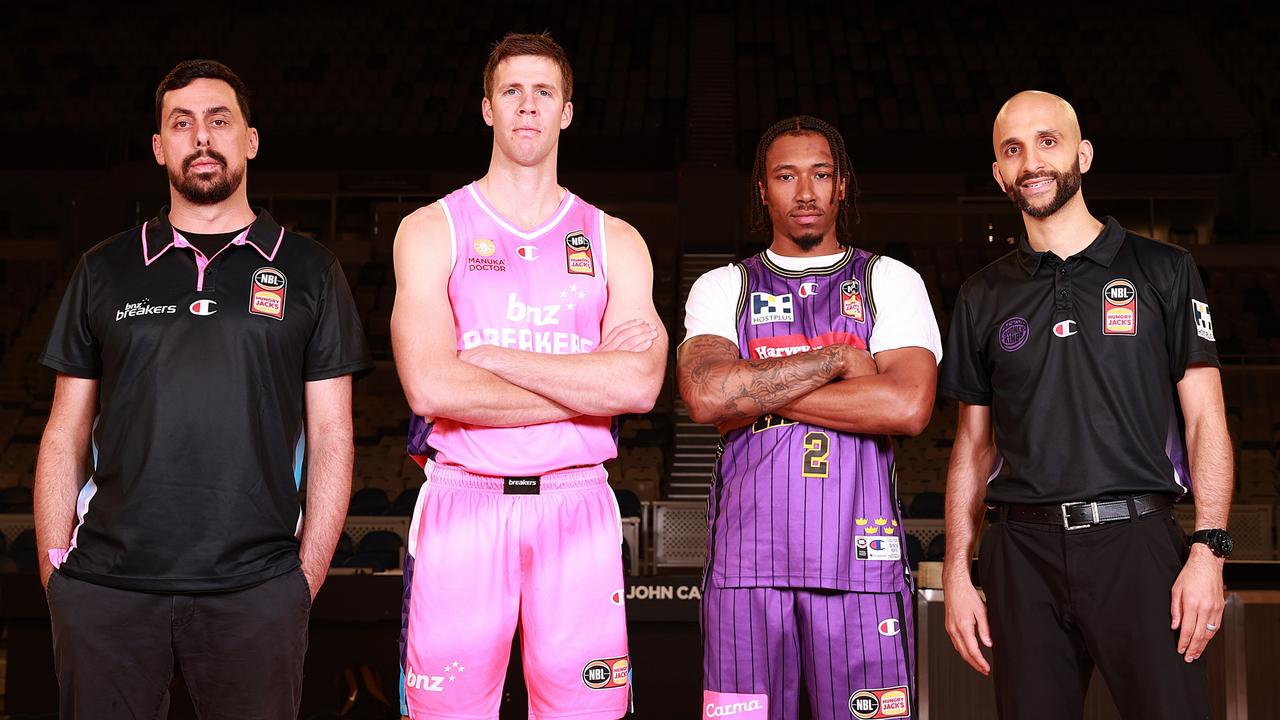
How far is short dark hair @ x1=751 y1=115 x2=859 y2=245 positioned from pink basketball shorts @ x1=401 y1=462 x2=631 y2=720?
115 centimetres

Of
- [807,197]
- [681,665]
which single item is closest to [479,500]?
[807,197]

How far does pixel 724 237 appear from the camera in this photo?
15922mm

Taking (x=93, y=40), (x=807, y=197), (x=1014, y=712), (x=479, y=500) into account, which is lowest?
(x=1014, y=712)

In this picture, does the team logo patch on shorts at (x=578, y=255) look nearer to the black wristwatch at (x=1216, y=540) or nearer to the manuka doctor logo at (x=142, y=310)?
the manuka doctor logo at (x=142, y=310)

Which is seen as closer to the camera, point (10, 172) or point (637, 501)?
point (637, 501)

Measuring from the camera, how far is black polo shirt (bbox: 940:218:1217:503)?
285 centimetres

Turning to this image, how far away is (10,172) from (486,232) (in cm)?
1740

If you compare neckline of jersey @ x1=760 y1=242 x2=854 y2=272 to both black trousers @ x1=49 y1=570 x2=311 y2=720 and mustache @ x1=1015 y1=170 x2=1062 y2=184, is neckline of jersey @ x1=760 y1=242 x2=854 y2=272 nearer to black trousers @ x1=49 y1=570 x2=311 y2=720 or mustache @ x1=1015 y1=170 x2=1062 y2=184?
mustache @ x1=1015 y1=170 x2=1062 y2=184

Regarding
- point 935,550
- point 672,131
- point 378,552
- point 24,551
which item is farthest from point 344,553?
point 672,131

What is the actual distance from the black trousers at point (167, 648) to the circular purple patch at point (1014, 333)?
190 centimetres

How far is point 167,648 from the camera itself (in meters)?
2.54

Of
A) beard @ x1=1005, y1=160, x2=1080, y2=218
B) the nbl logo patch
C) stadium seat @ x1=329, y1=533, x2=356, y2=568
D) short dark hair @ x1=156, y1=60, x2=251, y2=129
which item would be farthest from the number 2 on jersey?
stadium seat @ x1=329, y1=533, x2=356, y2=568

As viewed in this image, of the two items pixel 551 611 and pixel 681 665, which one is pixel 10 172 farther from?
pixel 551 611

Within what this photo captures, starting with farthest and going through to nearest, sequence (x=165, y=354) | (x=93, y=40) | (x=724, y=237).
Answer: (x=93, y=40) < (x=724, y=237) < (x=165, y=354)
